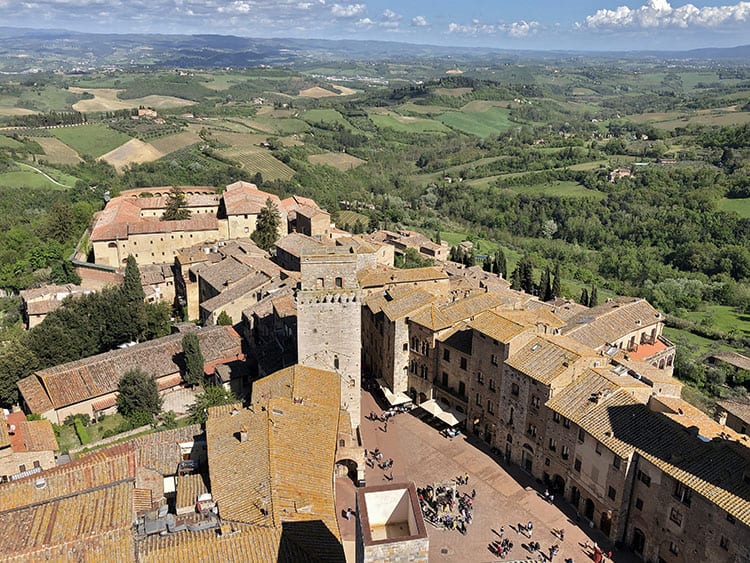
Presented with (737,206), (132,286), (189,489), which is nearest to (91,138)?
(132,286)

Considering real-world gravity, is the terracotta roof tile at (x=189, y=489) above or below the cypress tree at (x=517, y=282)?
above

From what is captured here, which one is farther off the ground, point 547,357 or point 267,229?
point 547,357

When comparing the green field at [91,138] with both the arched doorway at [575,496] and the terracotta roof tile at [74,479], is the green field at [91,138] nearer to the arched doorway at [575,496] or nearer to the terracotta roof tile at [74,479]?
the terracotta roof tile at [74,479]

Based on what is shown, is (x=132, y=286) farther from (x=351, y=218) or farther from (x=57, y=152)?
(x=57, y=152)

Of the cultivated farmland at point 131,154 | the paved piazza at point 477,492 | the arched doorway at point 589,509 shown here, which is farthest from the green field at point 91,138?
the arched doorway at point 589,509

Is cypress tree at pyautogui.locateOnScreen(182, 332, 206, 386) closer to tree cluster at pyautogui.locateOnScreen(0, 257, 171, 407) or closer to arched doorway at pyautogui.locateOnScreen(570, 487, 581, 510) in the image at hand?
tree cluster at pyautogui.locateOnScreen(0, 257, 171, 407)

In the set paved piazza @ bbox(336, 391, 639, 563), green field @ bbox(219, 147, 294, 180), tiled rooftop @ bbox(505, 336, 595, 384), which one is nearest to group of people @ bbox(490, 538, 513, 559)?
paved piazza @ bbox(336, 391, 639, 563)
